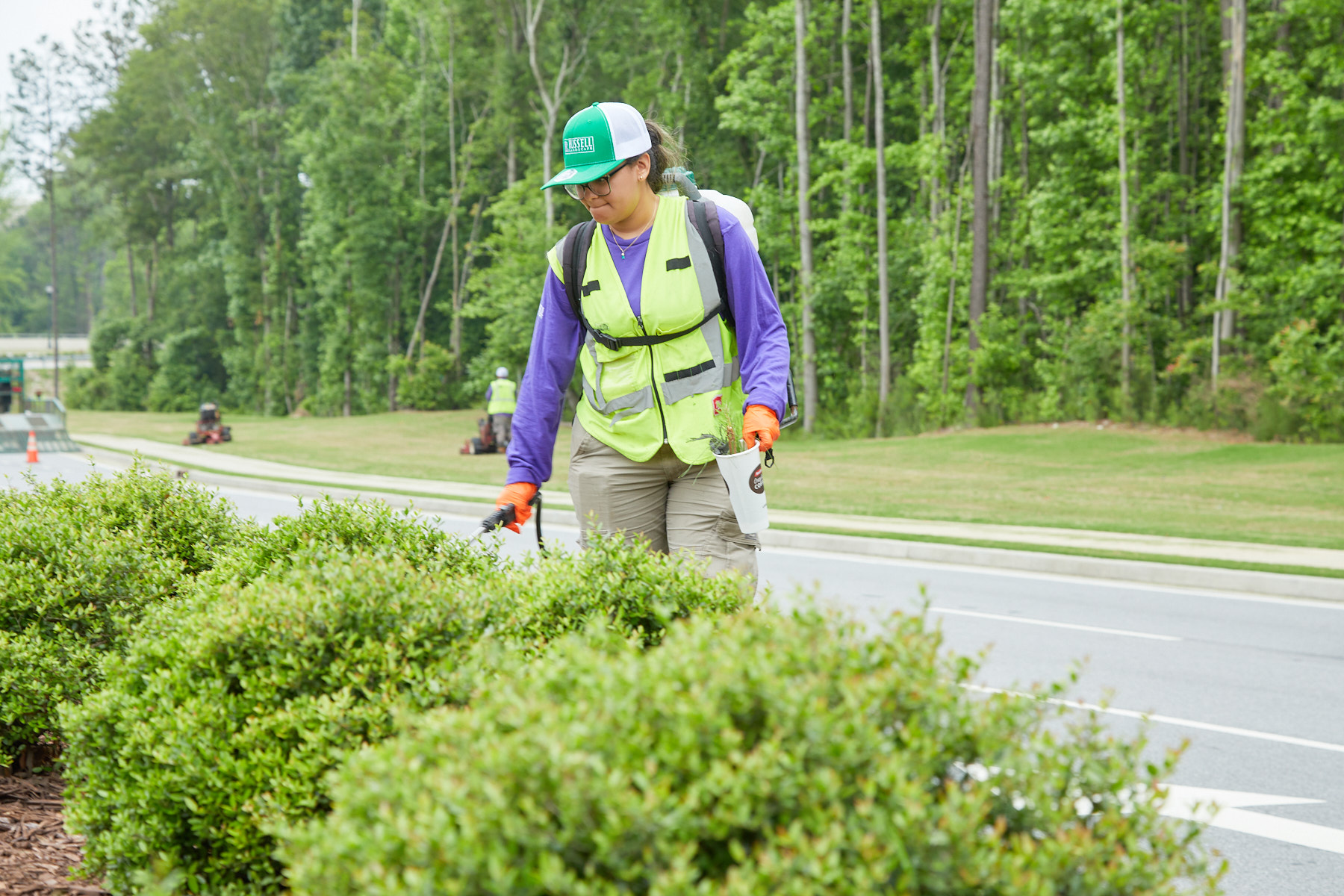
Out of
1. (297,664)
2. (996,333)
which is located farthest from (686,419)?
(996,333)

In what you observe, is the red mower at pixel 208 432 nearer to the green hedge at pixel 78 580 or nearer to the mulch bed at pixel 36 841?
the green hedge at pixel 78 580

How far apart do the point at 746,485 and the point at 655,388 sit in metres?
0.44

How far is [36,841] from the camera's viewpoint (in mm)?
3354

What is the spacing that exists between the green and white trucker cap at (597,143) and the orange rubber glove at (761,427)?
856 millimetres

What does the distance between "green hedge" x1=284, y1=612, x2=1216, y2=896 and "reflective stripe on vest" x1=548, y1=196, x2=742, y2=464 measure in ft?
5.80

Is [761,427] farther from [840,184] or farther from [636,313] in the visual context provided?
[840,184]

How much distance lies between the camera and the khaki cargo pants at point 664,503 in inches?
146

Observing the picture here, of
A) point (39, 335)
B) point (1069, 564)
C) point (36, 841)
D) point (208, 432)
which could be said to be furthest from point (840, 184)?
point (39, 335)

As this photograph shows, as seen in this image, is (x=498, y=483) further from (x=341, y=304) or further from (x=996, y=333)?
(x=341, y=304)

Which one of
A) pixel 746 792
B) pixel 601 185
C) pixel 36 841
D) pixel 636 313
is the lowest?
pixel 36 841

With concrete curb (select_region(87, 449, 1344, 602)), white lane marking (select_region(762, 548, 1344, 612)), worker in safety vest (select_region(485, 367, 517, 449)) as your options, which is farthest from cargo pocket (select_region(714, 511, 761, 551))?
worker in safety vest (select_region(485, 367, 517, 449))

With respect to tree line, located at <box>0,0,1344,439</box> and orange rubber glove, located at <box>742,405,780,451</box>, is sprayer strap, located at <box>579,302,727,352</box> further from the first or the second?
tree line, located at <box>0,0,1344,439</box>

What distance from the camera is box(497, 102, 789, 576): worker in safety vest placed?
3590 millimetres

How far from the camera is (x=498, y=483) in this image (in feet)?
62.4
